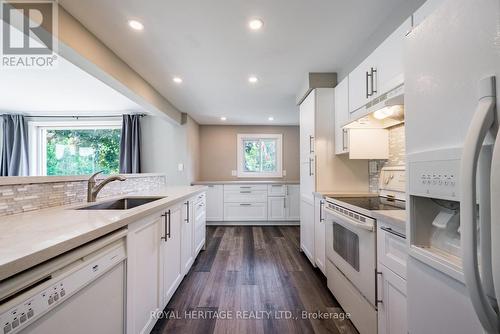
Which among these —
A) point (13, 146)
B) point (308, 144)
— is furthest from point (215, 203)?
point (13, 146)

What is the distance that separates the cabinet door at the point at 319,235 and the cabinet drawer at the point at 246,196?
216 cm

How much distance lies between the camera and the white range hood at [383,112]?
1380mm

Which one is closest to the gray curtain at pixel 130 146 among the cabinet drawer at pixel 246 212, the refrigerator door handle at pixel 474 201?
the cabinet drawer at pixel 246 212

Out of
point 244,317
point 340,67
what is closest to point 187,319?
point 244,317

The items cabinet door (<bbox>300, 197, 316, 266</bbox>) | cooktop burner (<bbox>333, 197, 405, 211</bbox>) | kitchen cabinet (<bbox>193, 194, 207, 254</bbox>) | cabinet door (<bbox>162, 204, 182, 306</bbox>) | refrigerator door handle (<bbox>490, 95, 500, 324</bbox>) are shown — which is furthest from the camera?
kitchen cabinet (<bbox>193, 194, 207, 254</bbox>)

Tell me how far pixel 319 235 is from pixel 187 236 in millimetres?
1395

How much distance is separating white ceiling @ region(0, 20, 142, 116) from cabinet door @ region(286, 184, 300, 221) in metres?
3.42

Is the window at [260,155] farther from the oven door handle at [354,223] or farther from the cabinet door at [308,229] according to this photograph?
the oven door handle at [354,223]

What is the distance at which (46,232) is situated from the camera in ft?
2.76

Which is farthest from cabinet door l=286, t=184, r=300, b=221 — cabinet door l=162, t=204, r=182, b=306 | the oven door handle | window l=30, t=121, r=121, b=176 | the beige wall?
window l=30, t=121, r=121, b=176

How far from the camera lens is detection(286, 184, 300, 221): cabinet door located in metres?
4.48

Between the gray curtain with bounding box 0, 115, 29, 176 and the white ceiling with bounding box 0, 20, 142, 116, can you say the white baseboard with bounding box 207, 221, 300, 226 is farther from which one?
the gray curtain with bounding box 0, 115, 29, 176

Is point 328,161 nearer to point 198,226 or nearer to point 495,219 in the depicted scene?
point 198,226

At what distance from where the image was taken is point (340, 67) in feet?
7.64
